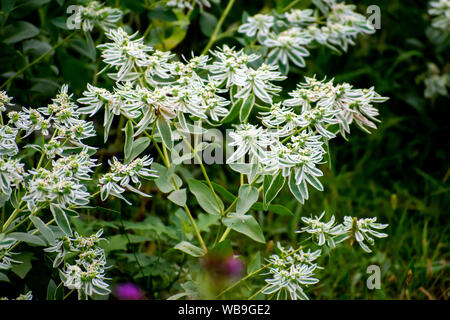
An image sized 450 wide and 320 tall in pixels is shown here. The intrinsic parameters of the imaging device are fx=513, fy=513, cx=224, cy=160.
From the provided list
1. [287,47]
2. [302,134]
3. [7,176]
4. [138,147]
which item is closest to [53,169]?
[7,176]

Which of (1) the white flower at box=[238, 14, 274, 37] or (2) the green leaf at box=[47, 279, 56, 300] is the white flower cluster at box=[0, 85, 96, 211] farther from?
(1) the white flower at box=[238, 14, 274, 37]

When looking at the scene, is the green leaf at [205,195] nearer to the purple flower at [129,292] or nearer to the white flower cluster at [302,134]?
the white flower cluster at [302,134]

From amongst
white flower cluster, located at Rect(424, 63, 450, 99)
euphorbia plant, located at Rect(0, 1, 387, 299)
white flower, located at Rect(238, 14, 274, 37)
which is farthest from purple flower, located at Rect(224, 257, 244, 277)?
white flower cluster, located at Rect(424, 63, 450, 99)

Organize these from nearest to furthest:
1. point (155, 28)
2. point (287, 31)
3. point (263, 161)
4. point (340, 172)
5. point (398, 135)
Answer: point (263, 161), point (287, 31), point (155, 28), point (340, 172), point (398, 135)

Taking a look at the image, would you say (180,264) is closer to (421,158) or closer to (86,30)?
(86,30)

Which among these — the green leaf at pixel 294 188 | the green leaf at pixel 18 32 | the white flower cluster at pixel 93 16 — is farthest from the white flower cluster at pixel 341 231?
the green leaf at pixel 18 32

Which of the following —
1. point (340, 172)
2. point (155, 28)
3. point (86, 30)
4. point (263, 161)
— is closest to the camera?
point (263, 161)
